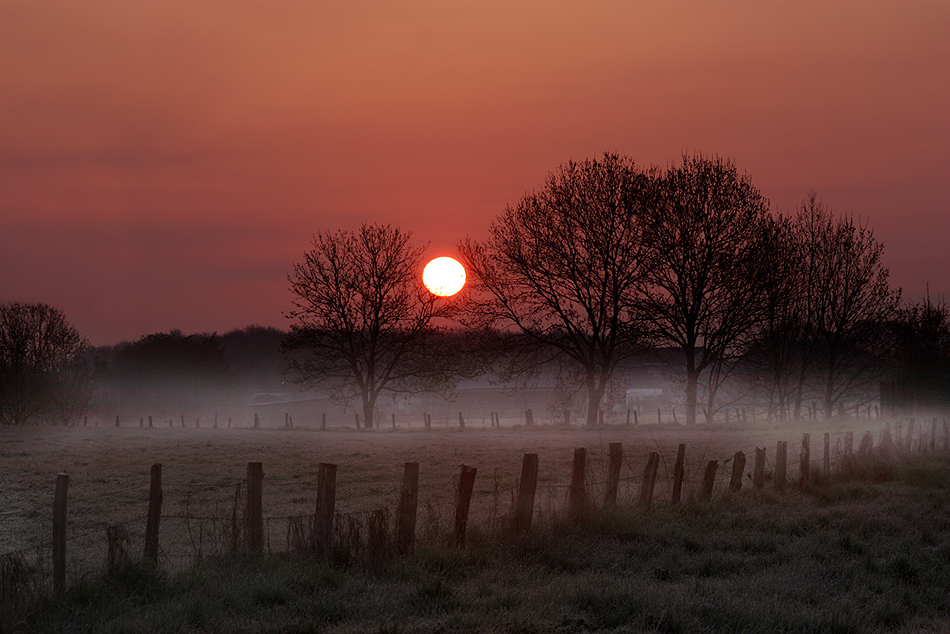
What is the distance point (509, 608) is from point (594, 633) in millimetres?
828

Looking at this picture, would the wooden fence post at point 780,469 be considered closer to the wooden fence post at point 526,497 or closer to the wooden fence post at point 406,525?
the wooden fence post at point 526,497

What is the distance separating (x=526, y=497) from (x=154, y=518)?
Result: 409 cm

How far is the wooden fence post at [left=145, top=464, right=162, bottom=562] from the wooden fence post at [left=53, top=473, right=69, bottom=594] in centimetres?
80

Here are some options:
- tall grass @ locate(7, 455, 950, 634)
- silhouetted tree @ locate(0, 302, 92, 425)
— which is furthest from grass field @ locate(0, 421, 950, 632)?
silhouetted tree @ locate(0, 302, 92, 425)

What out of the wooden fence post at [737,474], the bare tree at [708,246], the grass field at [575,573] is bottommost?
the grass field at [575,573]

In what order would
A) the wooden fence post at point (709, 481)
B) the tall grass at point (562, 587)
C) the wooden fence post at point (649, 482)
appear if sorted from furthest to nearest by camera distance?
the wooden fence post at point (709, 481) < the wooden fence post at point (649, 482) < the tall grass at point (562, 587)

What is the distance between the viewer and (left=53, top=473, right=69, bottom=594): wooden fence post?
23.8 feet

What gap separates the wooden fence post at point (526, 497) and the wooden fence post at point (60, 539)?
4728 millimetres

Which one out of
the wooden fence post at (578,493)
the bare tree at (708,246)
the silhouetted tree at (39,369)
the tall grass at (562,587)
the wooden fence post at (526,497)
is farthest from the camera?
the silhouetted tree at (39,369)

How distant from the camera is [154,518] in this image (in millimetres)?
8391

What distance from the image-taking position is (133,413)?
8500 centimetres

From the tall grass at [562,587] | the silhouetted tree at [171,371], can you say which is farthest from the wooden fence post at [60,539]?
the silhouetted tree at [171,371]

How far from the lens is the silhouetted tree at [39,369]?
179 feet

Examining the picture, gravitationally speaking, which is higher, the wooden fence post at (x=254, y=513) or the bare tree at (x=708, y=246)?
the bare tree at (x=708, y=246)
